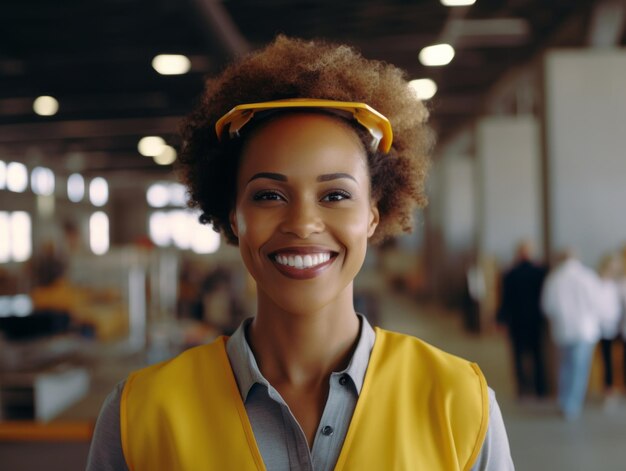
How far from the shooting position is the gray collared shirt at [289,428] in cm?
132

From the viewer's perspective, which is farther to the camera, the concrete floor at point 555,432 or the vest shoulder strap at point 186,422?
the concrete floor at point 555,432

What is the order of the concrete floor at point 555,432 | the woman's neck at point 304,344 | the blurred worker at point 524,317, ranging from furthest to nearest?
the blurred worker at point 524,317 < the concrete floor at point 555,432 < the woman's neck at point 304,344

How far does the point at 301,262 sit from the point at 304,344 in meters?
0.21

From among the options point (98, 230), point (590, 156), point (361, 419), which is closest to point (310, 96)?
point (361, 419)

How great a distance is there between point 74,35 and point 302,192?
354 inches

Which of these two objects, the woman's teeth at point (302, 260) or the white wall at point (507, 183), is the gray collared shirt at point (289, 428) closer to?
the woman's teeth at point (302, 260)

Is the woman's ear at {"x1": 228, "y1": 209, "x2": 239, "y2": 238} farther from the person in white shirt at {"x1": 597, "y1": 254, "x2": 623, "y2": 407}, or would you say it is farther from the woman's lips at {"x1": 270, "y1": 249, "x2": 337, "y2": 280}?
the person in white shirt at {"x1": 597, "y1": 254, "x2": 623, "y2": 407}

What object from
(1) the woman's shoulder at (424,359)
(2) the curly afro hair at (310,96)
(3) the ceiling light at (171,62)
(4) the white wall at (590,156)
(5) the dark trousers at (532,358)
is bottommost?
(5) the dark trousers at (532,358)

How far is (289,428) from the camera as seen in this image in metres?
1.35

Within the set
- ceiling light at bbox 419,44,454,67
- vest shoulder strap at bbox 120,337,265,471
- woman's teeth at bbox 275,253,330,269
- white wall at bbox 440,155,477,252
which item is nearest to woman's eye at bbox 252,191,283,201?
woman's teeth at bbox 275,253,330,269

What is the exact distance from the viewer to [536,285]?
7914mm

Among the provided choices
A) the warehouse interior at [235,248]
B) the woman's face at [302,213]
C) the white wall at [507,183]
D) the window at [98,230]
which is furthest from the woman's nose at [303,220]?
the window at [98,230]

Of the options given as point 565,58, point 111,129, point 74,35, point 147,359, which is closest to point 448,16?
point 565,58

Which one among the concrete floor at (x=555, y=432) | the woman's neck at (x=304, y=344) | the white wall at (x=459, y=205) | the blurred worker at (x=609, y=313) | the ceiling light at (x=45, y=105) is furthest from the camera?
the white wall at (x=459, y=205)
